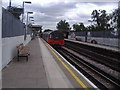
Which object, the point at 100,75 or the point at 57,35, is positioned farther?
the point at 57,35

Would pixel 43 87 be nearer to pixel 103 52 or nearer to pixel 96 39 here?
pixel 103 52

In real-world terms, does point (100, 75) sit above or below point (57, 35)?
below

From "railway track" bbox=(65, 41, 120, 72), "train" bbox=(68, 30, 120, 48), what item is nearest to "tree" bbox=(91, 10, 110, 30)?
"train" bbox=(68, 30, 120, 48)

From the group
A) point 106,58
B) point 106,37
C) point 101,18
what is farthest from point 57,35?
point 101,18

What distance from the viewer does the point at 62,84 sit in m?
8.40

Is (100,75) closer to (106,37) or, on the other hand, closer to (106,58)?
(106,58)

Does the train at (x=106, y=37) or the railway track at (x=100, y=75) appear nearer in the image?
the railway track at (x=100, y=75)

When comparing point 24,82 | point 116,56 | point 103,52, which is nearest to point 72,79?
point 24,82

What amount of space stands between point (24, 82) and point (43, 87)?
0.93 m

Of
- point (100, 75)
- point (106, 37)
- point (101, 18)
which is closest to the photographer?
point (100, 75)

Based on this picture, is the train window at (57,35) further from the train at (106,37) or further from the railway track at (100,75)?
the railway track at (100,75)

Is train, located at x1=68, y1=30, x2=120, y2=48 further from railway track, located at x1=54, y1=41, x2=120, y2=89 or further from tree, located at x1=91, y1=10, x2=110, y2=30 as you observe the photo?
tree, located at x1=91, y1=10, x2=110, y2=30

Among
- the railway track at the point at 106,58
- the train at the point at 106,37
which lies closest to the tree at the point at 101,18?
the train at the point at 106,37

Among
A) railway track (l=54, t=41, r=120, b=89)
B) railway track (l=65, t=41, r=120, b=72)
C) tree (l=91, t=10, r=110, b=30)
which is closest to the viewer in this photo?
railway track (l=54, t=41, r=120, b=89)
